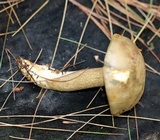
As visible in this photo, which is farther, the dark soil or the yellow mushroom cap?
the dark soil

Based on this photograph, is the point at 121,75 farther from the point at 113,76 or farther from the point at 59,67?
the point at 59,67

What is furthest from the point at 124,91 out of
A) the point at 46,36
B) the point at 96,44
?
the point at 46,36

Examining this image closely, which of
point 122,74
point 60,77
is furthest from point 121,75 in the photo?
point 60,77

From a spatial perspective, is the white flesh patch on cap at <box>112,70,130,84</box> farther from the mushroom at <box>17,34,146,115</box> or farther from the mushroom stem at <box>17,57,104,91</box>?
the mushroom stem at <box>17,57,104,91</box>

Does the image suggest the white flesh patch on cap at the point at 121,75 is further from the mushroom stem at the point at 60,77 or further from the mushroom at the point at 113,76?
the mushroom stem at the point at 60,77

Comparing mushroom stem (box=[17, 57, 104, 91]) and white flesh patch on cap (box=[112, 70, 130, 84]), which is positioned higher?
white flesh patch on cap (box=[112, 70, 130, 84])

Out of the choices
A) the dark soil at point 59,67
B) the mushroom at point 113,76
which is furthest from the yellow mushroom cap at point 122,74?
the dark soil at point 59,67

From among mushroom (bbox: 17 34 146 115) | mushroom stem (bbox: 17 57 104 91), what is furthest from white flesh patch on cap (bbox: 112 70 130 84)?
mushroom stem (bbox: 17 57 104 91)
